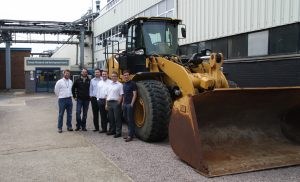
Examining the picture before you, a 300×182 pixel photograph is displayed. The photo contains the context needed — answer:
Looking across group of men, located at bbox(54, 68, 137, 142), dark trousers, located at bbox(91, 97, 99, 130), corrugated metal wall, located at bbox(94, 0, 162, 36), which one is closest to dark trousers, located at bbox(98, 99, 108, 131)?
group of men, located at bbox(54, 68, 137, 142)

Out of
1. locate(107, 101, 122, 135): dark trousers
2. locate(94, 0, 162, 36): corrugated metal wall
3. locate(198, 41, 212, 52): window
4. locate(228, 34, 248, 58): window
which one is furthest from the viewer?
locate(94, 0, 162, 36): corrugated metal wall

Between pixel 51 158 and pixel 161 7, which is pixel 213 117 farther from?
pixel 161 7

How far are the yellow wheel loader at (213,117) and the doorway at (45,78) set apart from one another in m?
24.1

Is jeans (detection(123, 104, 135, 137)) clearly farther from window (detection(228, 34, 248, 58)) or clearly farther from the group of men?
window (detection(228, 34, 248, 58))

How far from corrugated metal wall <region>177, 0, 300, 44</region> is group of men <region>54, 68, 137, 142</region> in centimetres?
485

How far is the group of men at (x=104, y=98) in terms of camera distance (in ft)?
27.4

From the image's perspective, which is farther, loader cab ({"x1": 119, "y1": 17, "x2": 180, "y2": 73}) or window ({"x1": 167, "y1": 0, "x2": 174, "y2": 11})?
window ({"x1": 167, "y1": 0, "x2": 174, "y2": 11})

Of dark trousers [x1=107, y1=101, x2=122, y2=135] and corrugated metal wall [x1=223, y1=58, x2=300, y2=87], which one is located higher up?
corrugated metal wall [x1=223, y1=58, x2=300, y2=87]

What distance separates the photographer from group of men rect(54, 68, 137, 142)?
329 inches

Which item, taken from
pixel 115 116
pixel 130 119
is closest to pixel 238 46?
pixel 115 116

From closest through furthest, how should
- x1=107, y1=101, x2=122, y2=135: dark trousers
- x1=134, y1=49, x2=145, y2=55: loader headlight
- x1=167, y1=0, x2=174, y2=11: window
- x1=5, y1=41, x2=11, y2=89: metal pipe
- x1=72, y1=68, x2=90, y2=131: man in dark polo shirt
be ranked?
1. x1=107, y1=101, x2=122, y2=135: dark trousers
2. x1=134, y1=49, x2=145, y2=55: loader headlight
3. x1=72, y1=68, x2=90, y2=131: man in dark polo shirt
4. x1=167, y1=0, x2=174, y2=11: window
5. x1=5, y1=41, x2=11, y2=89: metal pipe

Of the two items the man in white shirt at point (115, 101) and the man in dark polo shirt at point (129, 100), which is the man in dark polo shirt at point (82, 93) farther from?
the man in dark polo shirt at point (129, 100)

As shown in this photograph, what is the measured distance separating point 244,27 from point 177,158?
7188mm

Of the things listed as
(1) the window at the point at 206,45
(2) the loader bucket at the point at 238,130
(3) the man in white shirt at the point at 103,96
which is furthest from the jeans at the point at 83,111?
(1) the window at the point at 206,45
